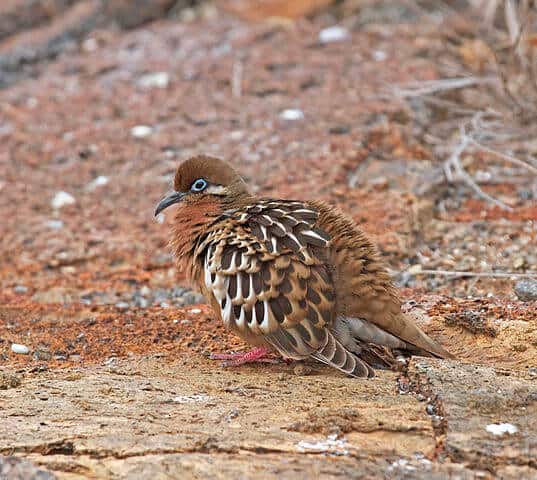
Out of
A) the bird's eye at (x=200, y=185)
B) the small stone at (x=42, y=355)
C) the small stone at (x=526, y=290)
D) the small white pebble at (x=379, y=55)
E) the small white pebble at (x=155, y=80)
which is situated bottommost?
the small stone at (x=42, y=355)

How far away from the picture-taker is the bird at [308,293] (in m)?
4.55

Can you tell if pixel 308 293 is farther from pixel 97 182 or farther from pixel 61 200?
pixel 97 182

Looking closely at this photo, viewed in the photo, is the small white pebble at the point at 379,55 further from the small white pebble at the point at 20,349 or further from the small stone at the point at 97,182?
the small white pebble at the point at 20,349

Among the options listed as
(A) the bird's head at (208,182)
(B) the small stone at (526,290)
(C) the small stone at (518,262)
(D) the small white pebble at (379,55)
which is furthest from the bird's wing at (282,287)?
(D) the small white pebble at (379,55)

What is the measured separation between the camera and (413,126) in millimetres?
8484

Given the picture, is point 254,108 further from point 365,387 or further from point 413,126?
point 365,387

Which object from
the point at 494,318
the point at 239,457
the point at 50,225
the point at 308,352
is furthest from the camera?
the point at 50,225

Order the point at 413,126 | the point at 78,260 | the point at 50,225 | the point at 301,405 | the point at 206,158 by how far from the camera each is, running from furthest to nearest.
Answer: the point at 413,126
the point at 50,225
the point at 78,260
the point at 206,158
the point at 301,405

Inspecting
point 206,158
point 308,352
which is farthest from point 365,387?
point 206,158

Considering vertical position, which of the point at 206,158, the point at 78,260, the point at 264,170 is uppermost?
the point at 206,158

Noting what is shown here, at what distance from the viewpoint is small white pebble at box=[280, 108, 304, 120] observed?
28.6ft

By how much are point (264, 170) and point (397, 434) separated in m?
4.51

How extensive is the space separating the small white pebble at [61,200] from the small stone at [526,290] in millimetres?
4117

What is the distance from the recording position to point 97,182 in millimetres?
8180
